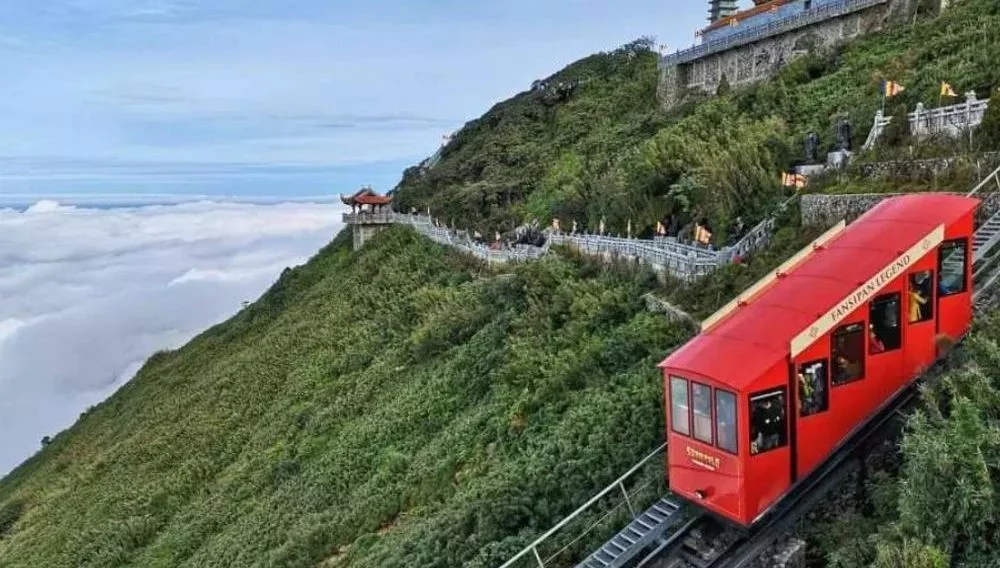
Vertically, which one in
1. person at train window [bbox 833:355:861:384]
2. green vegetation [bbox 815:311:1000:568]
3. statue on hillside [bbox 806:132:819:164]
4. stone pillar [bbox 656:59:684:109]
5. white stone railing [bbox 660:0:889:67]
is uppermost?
white stone railing [bbox 660:0:889:67]

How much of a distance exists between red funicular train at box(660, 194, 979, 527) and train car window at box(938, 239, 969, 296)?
0.5 inches

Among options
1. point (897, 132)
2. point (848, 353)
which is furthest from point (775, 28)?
point (848, 353)

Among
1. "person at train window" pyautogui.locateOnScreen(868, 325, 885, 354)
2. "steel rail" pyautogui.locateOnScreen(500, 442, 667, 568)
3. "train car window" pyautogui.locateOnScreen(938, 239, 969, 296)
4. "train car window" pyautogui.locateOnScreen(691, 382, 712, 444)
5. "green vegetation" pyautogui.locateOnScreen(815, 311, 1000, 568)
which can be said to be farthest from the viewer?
"steel rail" pyautogui.locateOnScreen(500, 442, 667, 568)

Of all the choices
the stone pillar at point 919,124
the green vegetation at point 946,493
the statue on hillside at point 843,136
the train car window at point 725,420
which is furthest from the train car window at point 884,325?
the statue on hillside at point 843,136

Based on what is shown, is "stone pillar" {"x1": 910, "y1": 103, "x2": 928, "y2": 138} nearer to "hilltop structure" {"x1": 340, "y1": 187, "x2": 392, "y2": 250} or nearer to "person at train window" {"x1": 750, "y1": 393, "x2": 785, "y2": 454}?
"person at train window" {"x1": 750, "y1": 393, "x2": 785, "y2": 454}

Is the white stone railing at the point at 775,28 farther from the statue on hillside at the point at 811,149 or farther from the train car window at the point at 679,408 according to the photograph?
the train car window at the point at 679,408

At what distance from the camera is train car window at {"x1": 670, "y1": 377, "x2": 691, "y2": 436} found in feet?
33.2

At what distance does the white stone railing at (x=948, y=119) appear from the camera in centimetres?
1669

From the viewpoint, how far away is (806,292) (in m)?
10.2

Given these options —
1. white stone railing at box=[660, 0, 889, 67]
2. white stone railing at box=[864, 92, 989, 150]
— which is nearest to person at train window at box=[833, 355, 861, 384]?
white stone railing at box=[864, 92, 989, 150]

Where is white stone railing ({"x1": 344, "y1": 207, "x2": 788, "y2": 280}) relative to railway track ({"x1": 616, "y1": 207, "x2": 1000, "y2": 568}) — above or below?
above

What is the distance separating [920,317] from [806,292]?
5.34 ft

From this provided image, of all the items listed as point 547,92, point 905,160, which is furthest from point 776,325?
point 547,92

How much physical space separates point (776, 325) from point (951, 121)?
35.7ft
